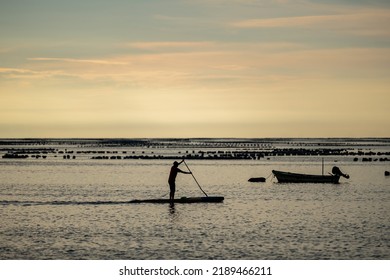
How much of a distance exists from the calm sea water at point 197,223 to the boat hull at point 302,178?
1.70 m

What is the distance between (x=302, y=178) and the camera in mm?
49000

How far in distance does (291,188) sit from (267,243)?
23645mm

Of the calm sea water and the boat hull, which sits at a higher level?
the boat hull

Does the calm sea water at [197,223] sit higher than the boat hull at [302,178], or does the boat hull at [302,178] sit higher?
the boat hull at [302,178]

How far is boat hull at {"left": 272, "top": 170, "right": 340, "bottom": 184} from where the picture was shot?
1929 inches

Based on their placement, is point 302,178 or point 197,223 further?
point 302,178

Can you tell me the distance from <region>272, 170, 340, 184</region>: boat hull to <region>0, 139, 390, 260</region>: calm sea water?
5.56 ft

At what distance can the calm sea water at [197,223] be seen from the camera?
21438mm

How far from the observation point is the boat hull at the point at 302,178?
4900 cm

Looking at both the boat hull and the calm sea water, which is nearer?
the calm sea water

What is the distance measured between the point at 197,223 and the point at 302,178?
22.6m

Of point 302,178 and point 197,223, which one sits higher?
point 302,178

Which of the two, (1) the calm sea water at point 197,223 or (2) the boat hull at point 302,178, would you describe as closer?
(1) the calm sea water at point 197,223
